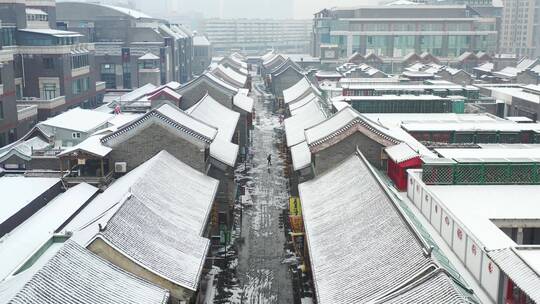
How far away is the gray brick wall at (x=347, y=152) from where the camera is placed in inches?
1571

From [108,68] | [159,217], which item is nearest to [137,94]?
[108,68]

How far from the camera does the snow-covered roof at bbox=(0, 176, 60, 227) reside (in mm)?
35844

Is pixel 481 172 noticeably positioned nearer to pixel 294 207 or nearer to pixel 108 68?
pixel 294 207

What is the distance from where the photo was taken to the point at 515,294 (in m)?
20.9

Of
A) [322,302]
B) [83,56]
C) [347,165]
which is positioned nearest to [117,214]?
[322,302]

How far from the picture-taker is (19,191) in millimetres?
39125

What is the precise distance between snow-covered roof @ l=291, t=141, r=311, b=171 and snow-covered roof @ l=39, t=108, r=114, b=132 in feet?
67.9

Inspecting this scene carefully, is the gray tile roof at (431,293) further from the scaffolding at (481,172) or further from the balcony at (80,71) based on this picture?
the balcony at (80,71)

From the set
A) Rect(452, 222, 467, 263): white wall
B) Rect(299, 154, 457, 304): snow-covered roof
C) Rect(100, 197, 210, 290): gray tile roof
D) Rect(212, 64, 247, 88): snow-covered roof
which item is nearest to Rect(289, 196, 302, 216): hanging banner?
Rect(299, 154, 457, 304): snow-covered roof

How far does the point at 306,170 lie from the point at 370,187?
1053 centimetres

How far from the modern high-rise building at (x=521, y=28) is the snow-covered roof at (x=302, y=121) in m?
127

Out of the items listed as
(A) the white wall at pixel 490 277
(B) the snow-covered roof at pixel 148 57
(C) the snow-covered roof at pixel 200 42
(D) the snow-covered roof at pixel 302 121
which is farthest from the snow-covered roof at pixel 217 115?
(C) the snow-covered roof at pixel 200 42

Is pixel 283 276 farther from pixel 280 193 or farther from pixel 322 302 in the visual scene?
pixel 280 193

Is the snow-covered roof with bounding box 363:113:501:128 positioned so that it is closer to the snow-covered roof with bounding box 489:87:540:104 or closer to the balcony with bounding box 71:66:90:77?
the snow-covered roof with bounding box 489:87:540:104
